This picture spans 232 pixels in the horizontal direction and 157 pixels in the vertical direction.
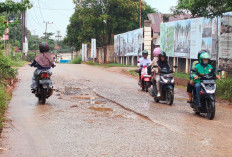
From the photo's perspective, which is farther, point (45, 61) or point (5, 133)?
point (45, 61)

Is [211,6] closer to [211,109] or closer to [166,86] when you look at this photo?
[166,86]

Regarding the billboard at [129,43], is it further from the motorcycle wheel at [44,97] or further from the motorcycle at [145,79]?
the motorcycle wheel at [44,97]

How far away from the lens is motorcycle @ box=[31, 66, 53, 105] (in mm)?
10702

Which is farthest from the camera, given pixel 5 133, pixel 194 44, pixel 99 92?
pixel 194 44

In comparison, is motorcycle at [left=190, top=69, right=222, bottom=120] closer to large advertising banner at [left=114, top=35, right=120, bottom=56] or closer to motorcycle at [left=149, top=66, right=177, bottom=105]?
motorcycle at [left=149, top=66, right=177, bottom=105]

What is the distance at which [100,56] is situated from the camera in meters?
51.4

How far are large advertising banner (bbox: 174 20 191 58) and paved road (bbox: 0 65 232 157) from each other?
9.81 meters

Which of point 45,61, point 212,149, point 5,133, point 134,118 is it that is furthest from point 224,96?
point 5,133

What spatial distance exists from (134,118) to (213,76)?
6.95ft

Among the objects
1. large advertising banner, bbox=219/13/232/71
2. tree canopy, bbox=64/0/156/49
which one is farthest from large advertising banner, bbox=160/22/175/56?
tree canopy, bbox=64/0/156/49

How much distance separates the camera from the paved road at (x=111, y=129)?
6.00 meters

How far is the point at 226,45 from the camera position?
13.7 m

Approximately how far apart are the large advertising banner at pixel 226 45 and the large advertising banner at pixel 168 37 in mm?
9275

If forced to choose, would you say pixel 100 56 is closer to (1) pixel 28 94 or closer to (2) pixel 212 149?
(1) pixel 28 94
